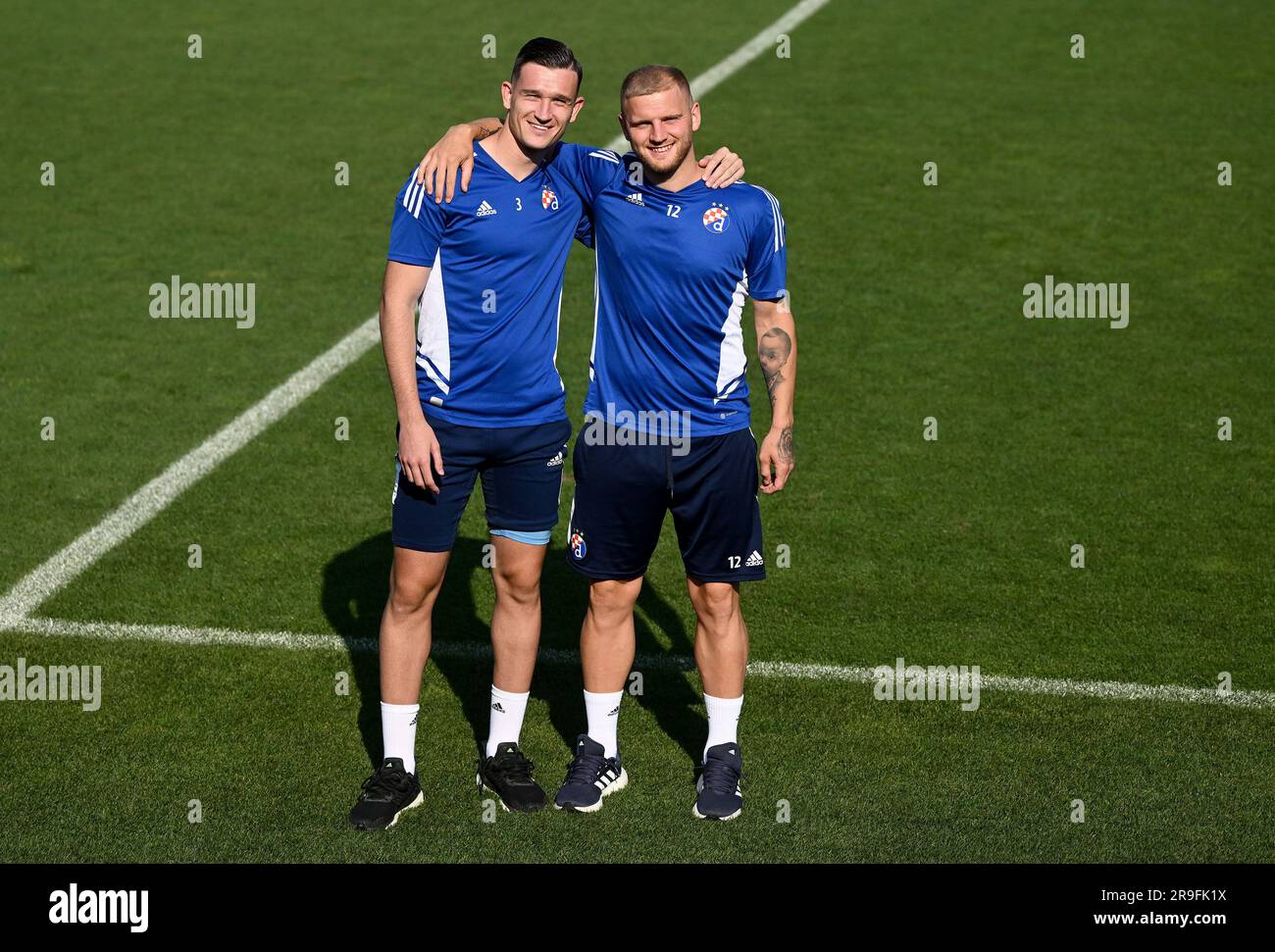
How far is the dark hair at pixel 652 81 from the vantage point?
5051mm

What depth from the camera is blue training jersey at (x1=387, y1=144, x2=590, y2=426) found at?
17.2 ft

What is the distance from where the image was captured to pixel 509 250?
5285 millimetres

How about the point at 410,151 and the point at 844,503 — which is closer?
the point at 844,503

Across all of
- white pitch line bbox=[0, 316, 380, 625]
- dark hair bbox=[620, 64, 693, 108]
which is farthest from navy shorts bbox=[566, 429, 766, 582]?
white pitch line bbox=[0, 316, 380, 625]

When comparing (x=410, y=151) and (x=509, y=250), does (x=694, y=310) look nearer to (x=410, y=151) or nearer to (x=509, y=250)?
(x=509, y=250)

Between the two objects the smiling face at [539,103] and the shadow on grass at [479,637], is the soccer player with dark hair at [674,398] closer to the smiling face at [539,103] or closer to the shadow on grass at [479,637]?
the smiling face at [539,103]

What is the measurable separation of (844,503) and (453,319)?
347 centimetres

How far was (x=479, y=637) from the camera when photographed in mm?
6941

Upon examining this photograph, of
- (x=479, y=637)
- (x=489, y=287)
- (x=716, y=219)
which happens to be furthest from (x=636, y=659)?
(x=716, y=219)

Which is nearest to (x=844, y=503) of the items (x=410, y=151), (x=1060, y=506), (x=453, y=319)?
(x=1060, y=506)

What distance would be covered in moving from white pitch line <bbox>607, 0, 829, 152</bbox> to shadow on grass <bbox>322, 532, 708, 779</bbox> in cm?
767

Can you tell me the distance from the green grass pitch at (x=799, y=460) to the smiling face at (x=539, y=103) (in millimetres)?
2250

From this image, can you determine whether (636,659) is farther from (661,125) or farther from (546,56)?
(546,56)

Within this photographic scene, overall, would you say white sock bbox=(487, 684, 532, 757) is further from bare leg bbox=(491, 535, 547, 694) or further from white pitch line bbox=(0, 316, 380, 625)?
white pitch line bbox=(0, 316, 380, 625)
